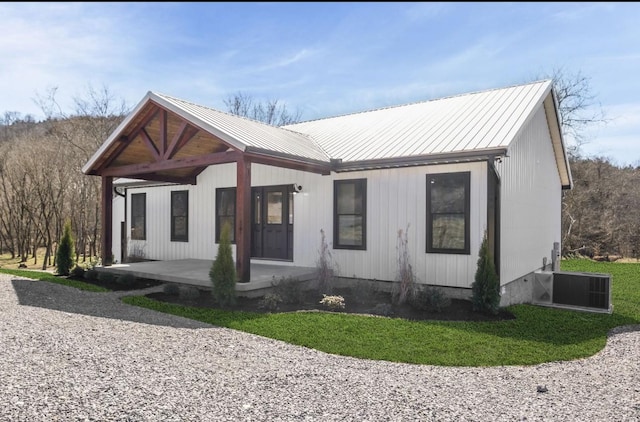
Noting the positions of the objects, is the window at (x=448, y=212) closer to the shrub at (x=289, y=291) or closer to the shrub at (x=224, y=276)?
the shrub at (x=289, y=291)

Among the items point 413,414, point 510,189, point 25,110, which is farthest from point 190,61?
point 25,110

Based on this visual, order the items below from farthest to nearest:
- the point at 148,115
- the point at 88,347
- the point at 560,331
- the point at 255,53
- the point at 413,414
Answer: the point at 148,115 < the point at 560,331 < the point at 88,347 < the point at 413,414 < the point at 255,53

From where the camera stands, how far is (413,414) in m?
3.42

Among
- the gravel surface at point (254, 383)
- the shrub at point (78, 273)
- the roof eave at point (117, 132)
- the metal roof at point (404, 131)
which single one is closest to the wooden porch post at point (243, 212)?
the metal roof at point (404, 131)

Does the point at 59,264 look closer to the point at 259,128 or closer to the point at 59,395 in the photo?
the point at 259,128

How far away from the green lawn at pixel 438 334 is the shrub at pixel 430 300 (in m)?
0.70

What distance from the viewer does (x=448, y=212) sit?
8.30m

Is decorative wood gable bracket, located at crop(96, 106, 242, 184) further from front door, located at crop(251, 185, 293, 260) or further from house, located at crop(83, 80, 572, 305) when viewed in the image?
front door, located at crop(251, 185, 293, 260)

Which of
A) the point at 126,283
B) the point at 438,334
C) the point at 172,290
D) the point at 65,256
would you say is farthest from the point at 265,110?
the point at 438,334

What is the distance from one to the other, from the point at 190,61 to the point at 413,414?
306cm

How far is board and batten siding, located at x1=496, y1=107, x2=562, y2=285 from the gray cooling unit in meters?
0.54

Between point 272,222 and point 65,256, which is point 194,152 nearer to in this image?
point 272,222

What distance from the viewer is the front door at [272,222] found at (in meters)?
11.0

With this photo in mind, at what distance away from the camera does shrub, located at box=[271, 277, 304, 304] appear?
796 centimetres
